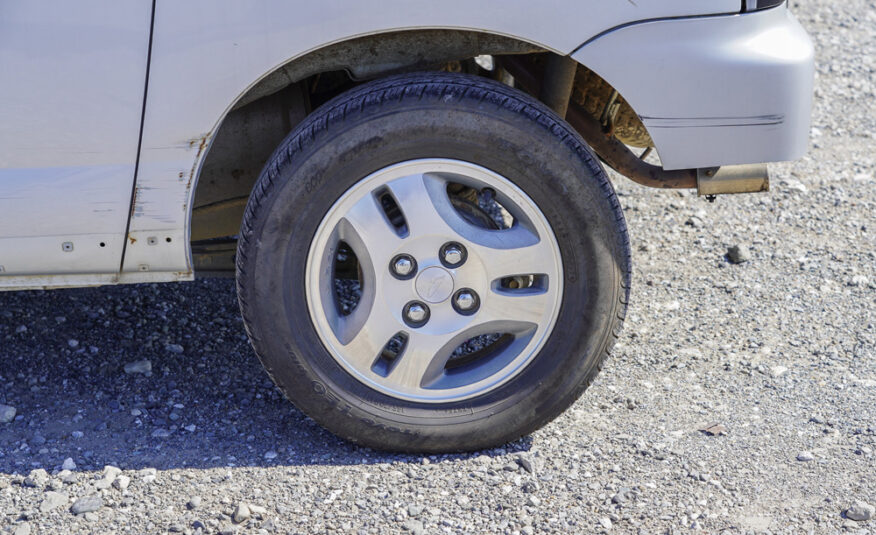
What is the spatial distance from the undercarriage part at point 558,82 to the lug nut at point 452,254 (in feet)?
1.93

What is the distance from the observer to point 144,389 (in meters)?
3.12

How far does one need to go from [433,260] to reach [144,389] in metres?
1.18

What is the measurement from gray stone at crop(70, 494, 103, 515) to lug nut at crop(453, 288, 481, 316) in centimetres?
112

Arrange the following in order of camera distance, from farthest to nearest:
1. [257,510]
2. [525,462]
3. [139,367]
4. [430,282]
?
[139,367]
[525,462]
[430,282]
[257,510]

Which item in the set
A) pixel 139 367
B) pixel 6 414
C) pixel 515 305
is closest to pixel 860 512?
pixel 515 305

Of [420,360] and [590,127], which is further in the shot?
[590,127]

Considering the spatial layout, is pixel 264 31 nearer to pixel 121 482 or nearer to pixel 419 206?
pixel 419 206

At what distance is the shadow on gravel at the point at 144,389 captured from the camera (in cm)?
278

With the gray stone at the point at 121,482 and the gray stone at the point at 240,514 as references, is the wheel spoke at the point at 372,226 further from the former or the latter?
the gray stone at the point at 121,482

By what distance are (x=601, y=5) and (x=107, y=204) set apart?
1.41 m

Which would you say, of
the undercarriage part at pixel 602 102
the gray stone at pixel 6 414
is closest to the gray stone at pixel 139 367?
the gray stone at pixel 6 414

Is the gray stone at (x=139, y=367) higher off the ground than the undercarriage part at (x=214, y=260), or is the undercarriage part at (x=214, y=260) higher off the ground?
the undercarriage part at (x=214, y=260)

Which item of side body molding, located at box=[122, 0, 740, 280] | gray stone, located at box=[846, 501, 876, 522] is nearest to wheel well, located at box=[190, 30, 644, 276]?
side body molding, located at box=[122, 0, 740, 280]

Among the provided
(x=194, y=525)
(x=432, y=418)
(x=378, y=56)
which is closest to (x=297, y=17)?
(x=378, y=56)
